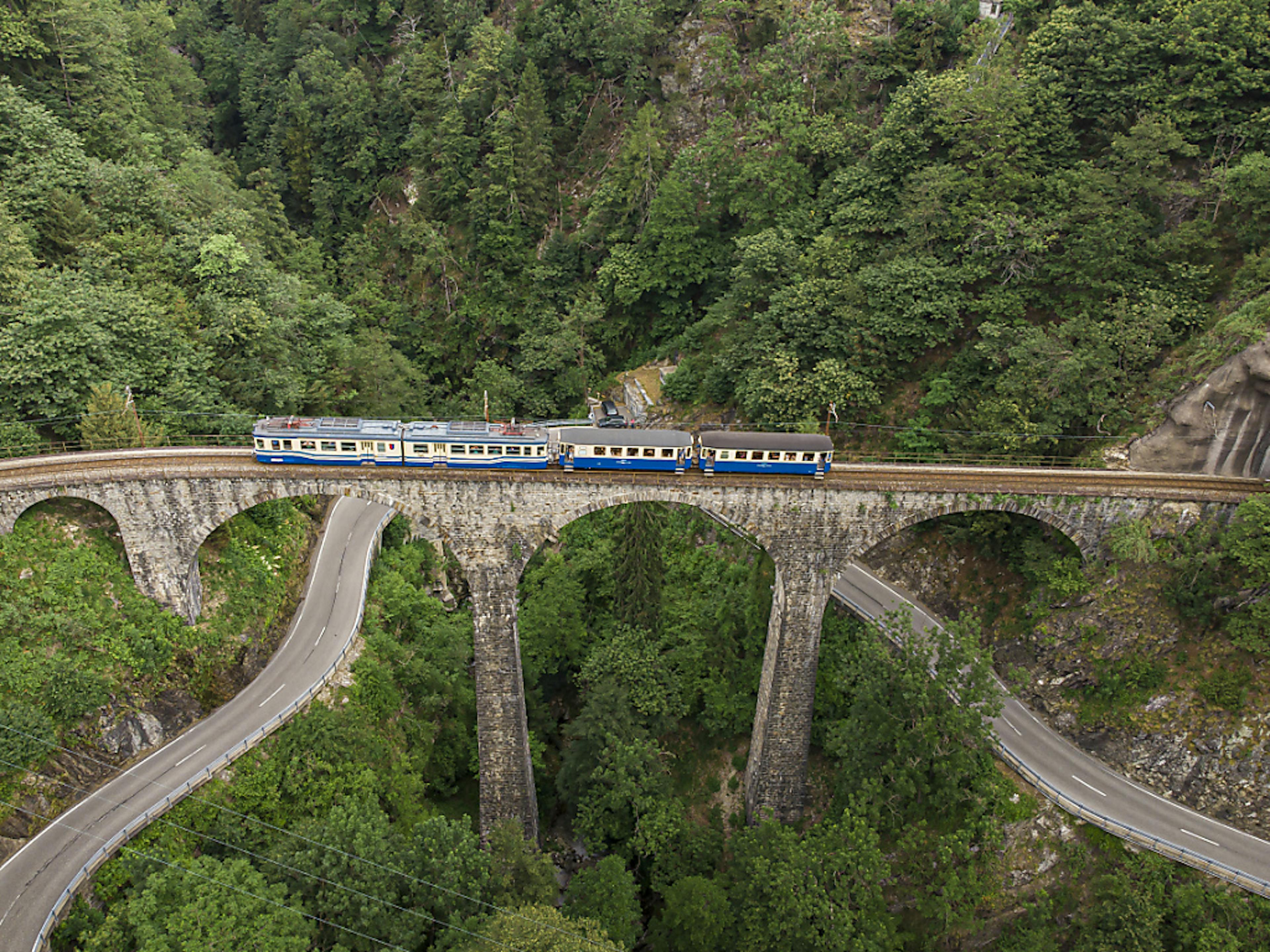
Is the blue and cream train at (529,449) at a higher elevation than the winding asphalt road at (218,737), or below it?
higher

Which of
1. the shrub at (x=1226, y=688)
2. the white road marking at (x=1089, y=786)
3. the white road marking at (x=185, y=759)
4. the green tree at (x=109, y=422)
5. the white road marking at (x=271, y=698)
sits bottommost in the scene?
the white road marking at (x=1089, y=786)

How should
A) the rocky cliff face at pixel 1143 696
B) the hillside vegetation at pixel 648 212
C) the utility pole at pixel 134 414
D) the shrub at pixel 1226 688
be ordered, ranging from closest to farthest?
the rocky cliff face at pixel 1143 696 < the shrub at pixel 1226 688 < the utility pole at pixel 134 414 < the hillside vegetation at pixel 648 212

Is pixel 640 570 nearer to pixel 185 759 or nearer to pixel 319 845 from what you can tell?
pixel 319 845

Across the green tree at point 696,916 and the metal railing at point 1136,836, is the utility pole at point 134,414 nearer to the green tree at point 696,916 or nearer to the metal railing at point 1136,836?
the green tree at point 696,916

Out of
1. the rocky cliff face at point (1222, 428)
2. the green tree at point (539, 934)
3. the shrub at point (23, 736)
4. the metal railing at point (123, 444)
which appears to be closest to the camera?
the green tree at point (539, 934)


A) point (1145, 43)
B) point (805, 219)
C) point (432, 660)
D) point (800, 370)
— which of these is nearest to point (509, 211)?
point (805, 219)

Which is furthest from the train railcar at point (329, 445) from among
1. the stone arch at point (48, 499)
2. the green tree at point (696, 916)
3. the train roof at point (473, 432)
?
the green tree at point (696, 916)

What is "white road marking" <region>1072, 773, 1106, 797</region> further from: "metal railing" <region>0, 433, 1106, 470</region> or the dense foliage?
the dense foliage

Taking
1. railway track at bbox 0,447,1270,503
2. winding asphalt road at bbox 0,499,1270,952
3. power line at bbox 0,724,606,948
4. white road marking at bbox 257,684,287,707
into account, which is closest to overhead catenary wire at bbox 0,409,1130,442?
railway track at bbox 0,447,1270,503
